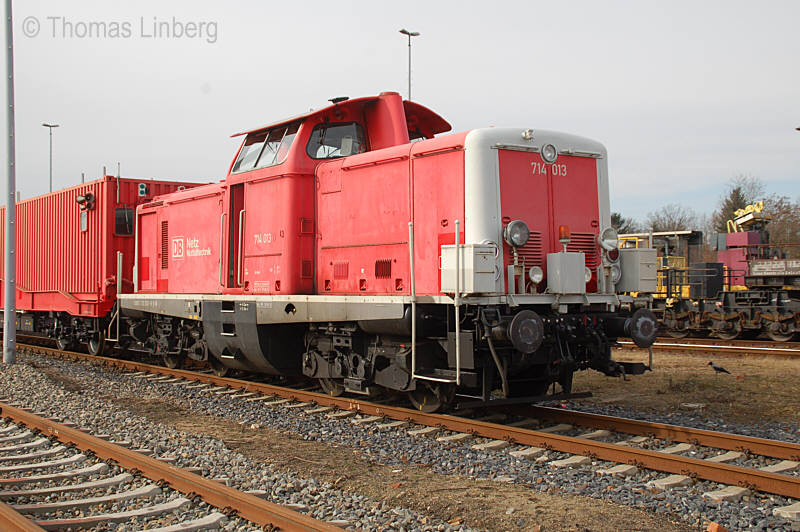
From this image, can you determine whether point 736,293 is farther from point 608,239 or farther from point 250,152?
point 250,152

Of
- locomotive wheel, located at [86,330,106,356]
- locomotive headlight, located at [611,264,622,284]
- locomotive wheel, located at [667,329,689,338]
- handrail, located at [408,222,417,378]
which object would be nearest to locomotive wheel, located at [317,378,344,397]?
handrail, located at [408,222,417,378]

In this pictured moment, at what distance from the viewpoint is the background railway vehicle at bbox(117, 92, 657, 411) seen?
7117mm

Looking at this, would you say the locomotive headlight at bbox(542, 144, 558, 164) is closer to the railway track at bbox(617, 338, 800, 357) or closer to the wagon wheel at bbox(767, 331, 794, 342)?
the railway track at bbox(617, 338, 800, 357)

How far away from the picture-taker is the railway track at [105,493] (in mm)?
4488

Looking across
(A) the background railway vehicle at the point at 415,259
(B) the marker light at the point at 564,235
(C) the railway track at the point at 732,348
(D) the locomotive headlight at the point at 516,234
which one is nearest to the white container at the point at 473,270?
(A) the background railway vehicle at the point at 415,259

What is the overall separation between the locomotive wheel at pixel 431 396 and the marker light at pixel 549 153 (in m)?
2.74

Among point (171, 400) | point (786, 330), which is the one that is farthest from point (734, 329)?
point (171, 400)

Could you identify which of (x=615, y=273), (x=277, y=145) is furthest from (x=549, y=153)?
(x=277, y=145)

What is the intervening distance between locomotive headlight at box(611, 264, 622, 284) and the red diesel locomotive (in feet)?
0.08

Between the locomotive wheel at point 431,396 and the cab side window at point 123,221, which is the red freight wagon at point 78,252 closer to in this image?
the cab side window at point 123,221

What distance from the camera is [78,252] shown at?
48.8 feet

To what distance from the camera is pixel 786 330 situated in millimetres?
18141

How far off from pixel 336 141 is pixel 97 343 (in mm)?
8542

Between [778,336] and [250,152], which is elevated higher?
[250,152]
